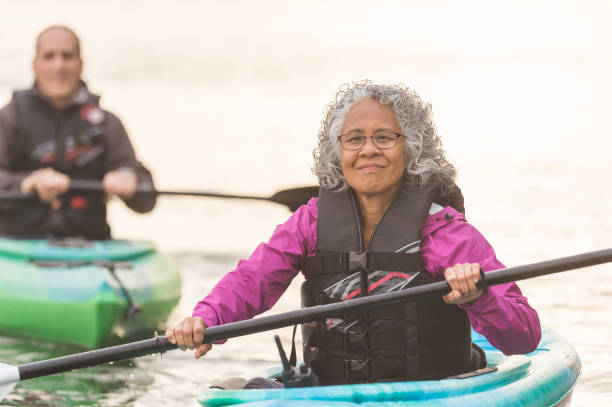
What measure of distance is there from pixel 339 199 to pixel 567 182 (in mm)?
9518

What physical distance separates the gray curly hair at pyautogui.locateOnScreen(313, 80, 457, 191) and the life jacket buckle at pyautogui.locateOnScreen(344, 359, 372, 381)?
1.76 feet

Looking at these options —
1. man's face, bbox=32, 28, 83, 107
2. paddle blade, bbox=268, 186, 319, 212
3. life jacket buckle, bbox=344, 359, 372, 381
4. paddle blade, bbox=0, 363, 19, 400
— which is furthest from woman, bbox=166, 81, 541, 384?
man's face, bbox=32, 28, 83, 107

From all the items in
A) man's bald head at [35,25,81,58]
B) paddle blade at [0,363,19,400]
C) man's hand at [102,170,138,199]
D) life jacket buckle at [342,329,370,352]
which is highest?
man's bald head at [35,25,81,58]

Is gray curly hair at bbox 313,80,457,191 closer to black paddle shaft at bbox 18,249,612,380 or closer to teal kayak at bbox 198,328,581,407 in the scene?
black paddle shaft at bbox 18,249,612,380

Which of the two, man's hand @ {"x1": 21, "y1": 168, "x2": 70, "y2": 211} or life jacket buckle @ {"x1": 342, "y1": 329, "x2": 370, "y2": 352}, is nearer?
life jacket buckle @ {"x1": 342, "y1": 329, "x2": 370, "y2": 352}

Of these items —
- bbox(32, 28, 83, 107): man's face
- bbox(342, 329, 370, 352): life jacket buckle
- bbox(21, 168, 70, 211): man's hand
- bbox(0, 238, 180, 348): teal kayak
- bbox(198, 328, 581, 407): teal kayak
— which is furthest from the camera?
bbox(32, 28, 83, 107): man's face

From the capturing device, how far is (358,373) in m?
2.89

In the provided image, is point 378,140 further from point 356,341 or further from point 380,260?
point 356,341

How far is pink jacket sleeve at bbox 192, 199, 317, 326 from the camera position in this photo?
2.92 metres

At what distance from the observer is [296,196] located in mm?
4520

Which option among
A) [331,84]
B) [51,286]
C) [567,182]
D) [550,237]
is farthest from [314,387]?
[331,84]

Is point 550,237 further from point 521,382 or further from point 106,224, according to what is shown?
point 521,382

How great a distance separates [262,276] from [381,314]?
1.23ft

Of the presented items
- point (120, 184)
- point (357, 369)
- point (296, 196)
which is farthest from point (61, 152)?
point (357, 369)
